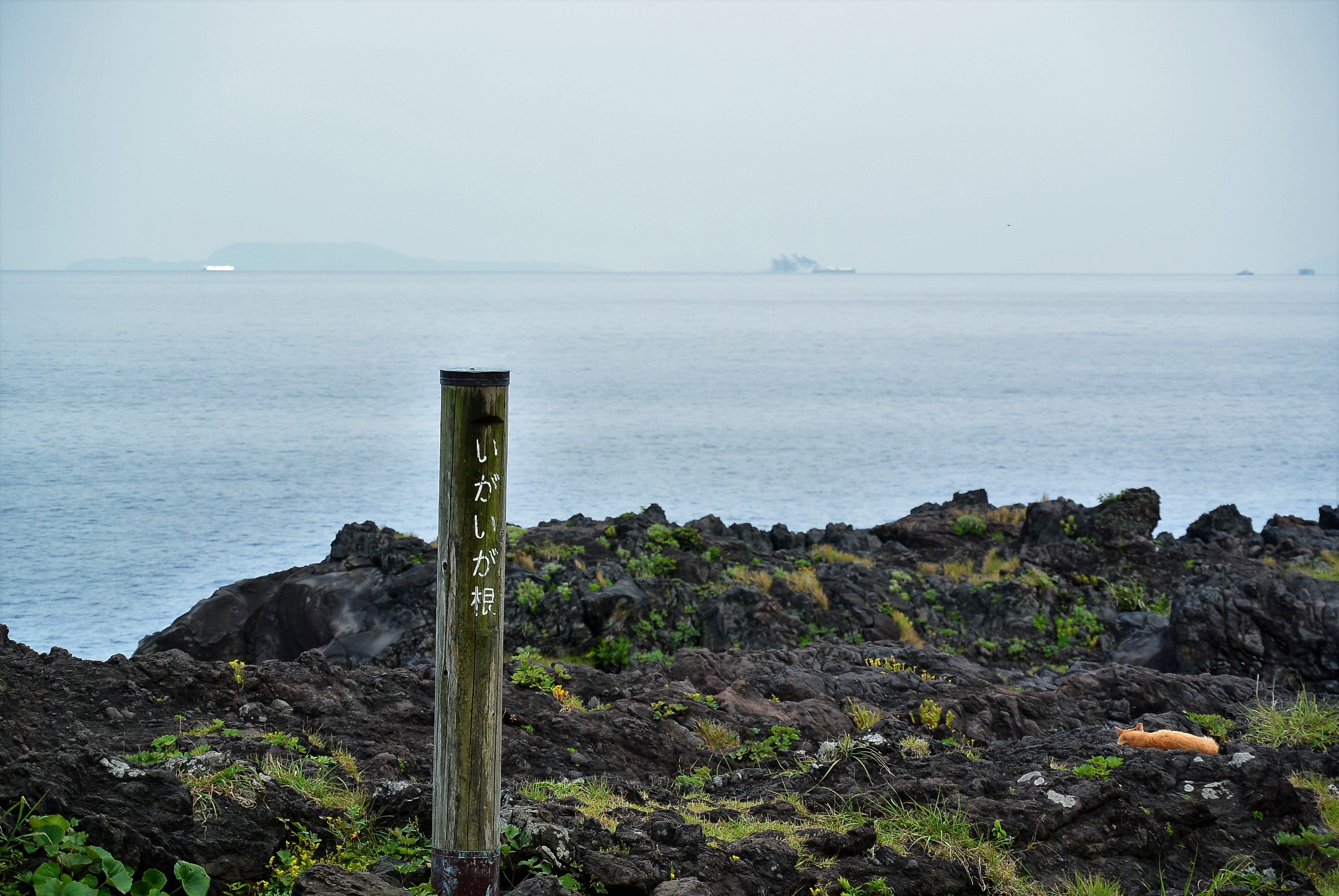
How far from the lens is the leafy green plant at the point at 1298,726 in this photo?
24.0 feet

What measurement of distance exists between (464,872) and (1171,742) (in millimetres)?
5579

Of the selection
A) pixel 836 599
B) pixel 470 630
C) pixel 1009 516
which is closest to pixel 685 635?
pixel 836 599

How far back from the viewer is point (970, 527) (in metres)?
19.3

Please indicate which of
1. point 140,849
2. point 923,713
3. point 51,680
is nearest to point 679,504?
point 923,713

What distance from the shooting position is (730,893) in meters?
4.68

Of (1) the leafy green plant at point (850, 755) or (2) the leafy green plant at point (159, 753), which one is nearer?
(2) the leafy green plant at point (159, 753)

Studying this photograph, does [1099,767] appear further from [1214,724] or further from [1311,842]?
[1214,724]

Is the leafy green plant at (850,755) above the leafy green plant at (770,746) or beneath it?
above

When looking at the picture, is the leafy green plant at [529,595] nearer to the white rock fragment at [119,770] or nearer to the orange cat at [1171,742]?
the orange cat at [1171,742]

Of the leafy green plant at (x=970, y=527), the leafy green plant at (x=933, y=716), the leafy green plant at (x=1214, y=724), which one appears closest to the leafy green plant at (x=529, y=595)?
the leafy green plant at (x=933, y=716)

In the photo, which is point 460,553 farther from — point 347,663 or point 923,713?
point 347,663

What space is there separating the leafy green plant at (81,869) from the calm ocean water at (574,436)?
12.6 metres

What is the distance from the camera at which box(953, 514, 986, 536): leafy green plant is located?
19.2 metres

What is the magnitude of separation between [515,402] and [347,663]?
134 ft
